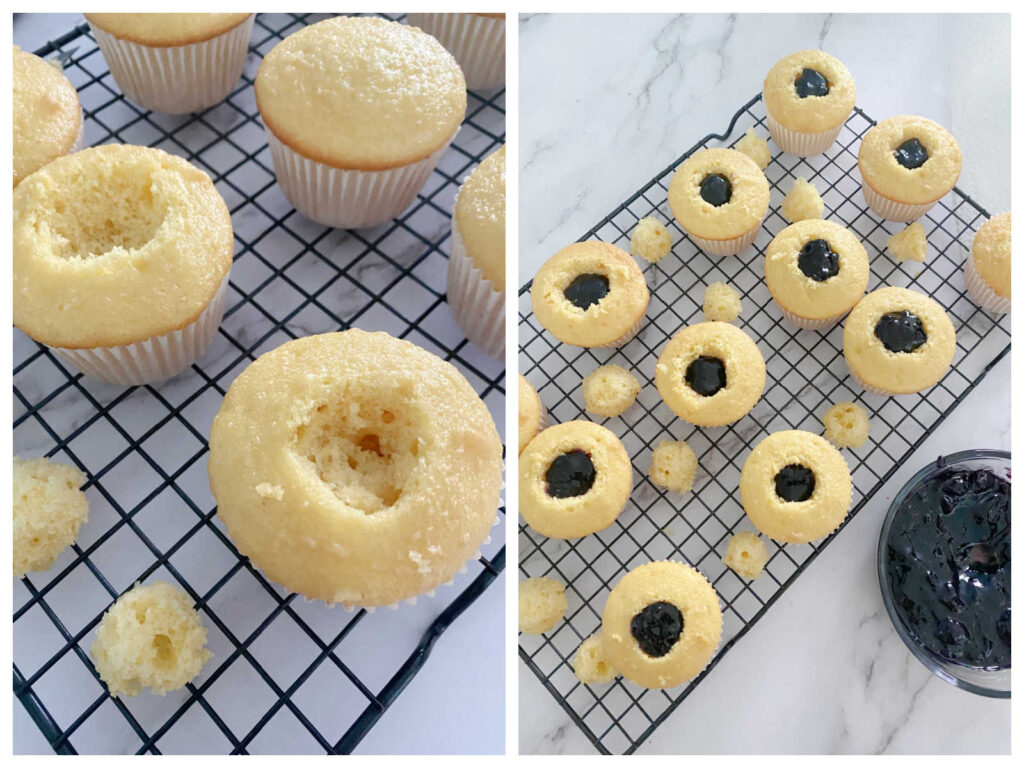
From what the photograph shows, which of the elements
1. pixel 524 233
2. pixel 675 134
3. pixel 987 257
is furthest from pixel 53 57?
pixel 987 257

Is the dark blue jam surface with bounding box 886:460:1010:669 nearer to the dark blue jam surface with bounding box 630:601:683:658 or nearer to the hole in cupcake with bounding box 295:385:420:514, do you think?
the dark blue jam surface with bounding box 630:601:683:658

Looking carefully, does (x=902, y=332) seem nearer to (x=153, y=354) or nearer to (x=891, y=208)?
(x=891, y=208)

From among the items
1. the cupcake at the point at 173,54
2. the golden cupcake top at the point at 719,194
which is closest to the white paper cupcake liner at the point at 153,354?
the cupcake at the point at 173,54

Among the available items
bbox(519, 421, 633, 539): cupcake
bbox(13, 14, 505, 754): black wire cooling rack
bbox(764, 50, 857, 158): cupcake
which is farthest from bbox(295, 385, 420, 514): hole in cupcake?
bbox(764, 50, 857, 158): cupcake

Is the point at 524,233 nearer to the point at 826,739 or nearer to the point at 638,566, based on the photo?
the point at 638,566

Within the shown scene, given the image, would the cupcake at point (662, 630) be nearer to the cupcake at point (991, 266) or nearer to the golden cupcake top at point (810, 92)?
the cupcake at point (991, 266)
